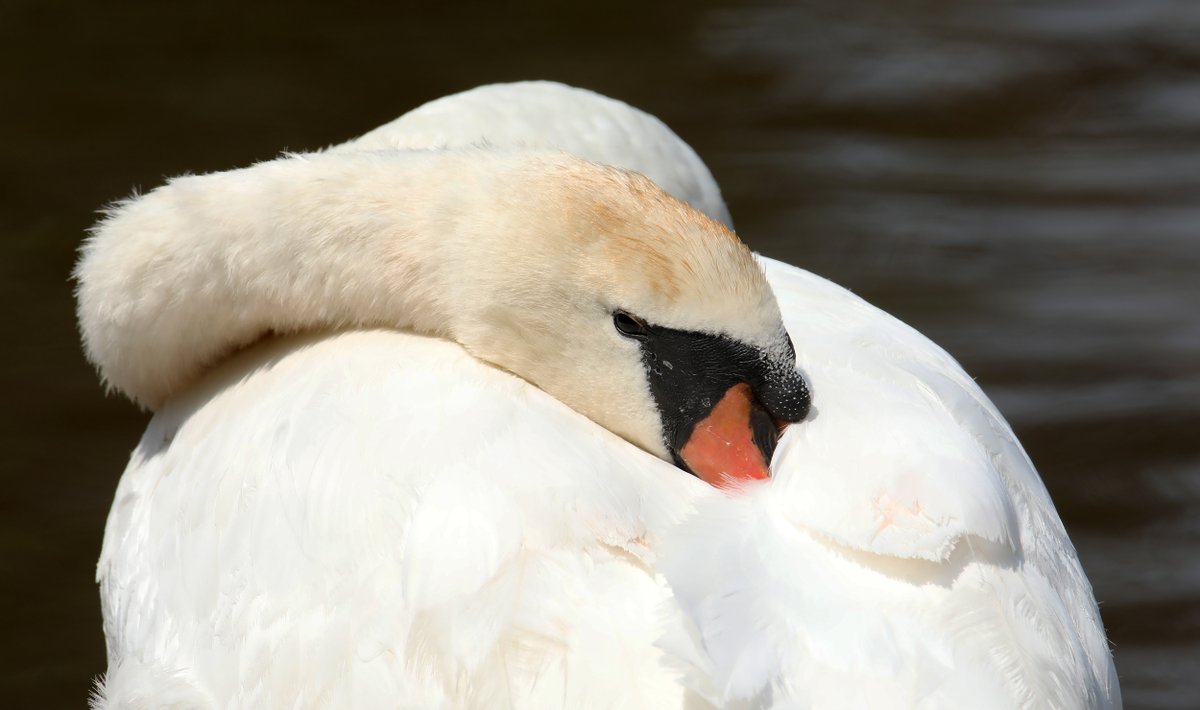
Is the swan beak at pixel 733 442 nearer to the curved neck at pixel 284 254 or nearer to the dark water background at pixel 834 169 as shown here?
the curved neck at pixel 284 254

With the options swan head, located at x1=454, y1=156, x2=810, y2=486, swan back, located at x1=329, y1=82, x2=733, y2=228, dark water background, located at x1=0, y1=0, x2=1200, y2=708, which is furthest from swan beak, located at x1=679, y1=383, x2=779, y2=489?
dark water background, located at x1=0, y1=0, x2=1200, y2=708

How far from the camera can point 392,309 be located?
254 cm

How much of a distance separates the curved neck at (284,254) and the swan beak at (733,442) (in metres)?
0.42

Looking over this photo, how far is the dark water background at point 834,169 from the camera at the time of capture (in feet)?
13.0

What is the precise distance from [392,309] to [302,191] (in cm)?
26

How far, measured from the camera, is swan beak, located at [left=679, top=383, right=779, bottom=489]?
7.43ft

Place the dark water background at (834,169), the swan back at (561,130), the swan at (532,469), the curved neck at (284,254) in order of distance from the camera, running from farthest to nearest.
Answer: the dark water background at (834,169), the swan back at (561,130), the curved neck at (284,254), the swan at (532,469)

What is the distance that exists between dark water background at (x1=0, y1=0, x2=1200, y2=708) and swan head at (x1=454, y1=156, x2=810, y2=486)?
1662 mm

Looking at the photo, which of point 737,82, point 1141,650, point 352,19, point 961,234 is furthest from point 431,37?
point 1141,650

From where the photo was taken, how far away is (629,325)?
7.68 ft

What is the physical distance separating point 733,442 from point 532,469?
0.31m

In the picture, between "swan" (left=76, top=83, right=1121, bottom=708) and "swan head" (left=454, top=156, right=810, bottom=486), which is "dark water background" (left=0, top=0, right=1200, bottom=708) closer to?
"swan" (left=76, top=83, right=1121, bottom=708)

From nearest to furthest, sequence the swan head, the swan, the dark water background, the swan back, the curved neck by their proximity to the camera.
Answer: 1. the swan
2. the swan head
3. the curved neck
4. the swan back
5. the dark water background

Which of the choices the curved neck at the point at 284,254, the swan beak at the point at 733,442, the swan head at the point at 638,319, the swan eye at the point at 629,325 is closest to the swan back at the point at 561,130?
the curved neck at the point at 284,254
